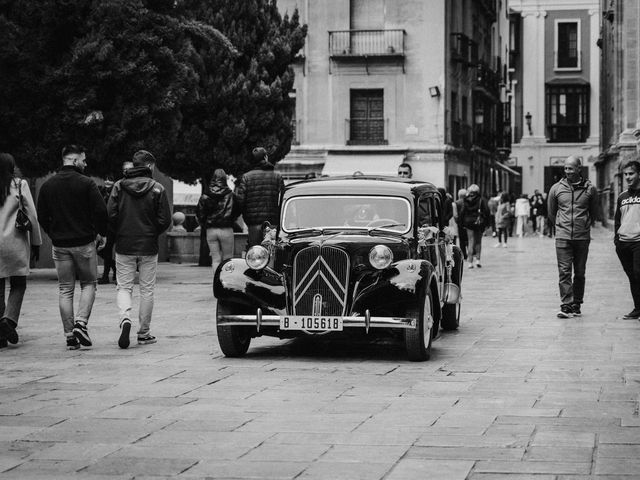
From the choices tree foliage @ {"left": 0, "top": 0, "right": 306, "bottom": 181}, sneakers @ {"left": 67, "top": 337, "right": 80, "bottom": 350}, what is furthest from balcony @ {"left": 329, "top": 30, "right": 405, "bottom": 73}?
sneakers @ {"left": 67, "top": 337, "right": 80, "bottom": 350}

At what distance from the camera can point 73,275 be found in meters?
11.4

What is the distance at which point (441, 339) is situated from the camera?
483 inches

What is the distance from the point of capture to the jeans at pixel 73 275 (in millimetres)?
11344

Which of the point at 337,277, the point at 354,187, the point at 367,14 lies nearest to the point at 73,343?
the point at 337,277

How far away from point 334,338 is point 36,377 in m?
3.21

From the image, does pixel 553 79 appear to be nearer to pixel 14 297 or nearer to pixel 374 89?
pixel 374 89

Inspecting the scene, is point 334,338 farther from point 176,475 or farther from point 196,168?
point 196,168

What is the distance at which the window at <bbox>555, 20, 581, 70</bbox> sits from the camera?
7312 centimetres

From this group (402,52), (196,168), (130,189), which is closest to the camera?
(130,189)

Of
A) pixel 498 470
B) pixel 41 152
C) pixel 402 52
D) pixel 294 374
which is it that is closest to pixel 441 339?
pixel 294 374

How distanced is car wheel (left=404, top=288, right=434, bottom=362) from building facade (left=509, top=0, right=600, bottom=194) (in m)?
62.9

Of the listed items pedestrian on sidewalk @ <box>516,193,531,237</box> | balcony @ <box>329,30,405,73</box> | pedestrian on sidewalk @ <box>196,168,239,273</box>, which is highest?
balcony @ <box>329,30,405,73</box>

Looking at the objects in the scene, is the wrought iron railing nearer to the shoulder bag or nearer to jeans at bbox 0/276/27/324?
the shoulder bag

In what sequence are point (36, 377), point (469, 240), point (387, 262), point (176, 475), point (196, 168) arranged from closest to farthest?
1. point (176, 475)
2. point (36, 377)
3. point (387, 262)
4. point (469, 240)
5. point (196, 168)
